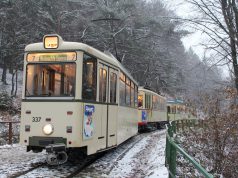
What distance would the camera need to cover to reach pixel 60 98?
34.2 feet

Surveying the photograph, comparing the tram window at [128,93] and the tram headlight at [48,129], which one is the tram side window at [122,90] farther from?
the tram headlight at [48,129]

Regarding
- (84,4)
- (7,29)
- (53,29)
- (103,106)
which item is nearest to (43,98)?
(103,106)

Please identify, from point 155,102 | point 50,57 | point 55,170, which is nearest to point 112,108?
point 50,57

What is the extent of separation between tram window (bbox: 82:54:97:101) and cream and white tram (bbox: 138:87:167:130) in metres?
14.4

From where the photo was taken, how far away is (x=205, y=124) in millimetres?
11414

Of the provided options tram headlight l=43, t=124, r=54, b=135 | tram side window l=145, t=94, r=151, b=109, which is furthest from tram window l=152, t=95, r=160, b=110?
tram headlight l=43, t=124, r=54, b=135

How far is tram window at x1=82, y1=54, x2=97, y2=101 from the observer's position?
10.7 m

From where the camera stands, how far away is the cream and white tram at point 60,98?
10.3 metres

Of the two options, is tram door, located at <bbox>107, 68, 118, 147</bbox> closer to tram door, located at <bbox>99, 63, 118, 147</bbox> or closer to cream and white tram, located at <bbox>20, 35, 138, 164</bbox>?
tram door, located at <bbox>99, 63, 118, 147</bbox>

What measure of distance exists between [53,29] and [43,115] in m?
25.4

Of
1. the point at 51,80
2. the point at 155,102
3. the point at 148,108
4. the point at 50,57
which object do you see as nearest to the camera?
the point at 51,80

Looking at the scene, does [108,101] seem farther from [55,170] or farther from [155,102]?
[155,102]

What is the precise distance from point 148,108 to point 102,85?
52.0ft

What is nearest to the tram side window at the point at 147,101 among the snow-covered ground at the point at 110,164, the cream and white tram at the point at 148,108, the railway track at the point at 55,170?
the cream and white tram at the point at 148,108
